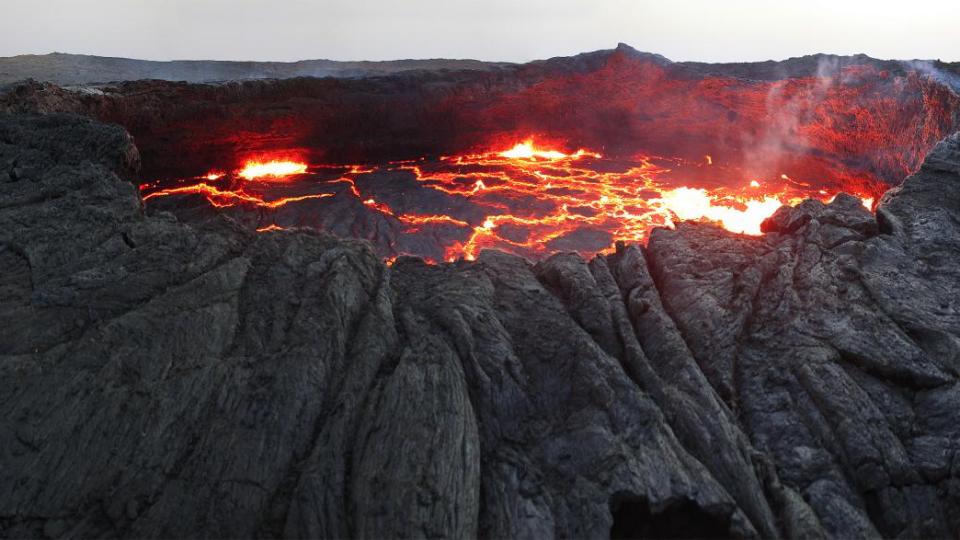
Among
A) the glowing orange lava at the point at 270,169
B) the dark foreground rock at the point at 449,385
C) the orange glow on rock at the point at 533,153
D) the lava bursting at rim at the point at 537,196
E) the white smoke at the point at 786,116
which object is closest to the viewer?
the dark foreground rock at the point at 449,385

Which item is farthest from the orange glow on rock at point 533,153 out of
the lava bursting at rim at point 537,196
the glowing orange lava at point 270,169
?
the glowing orange lava at point 270,169

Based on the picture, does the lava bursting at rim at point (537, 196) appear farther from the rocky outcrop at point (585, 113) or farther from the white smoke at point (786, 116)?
the white smoke at point (786, 116)

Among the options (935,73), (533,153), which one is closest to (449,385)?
(935,73)

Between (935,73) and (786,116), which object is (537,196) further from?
(935,73)

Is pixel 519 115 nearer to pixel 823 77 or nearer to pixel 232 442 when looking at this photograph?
pixel 823 77

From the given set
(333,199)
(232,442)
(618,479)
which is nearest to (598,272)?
(618,479)

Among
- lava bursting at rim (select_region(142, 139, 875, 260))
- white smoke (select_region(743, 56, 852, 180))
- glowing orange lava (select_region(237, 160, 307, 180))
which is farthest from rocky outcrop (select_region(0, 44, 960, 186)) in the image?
lava bursting at rim (select_region(142, 139, 875, 260))
